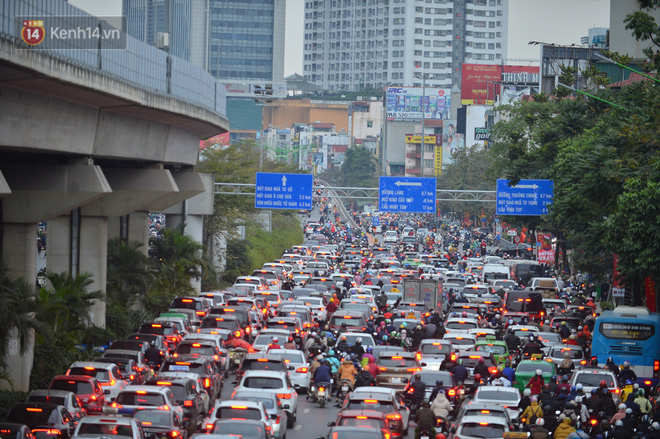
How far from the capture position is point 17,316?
26344 mm

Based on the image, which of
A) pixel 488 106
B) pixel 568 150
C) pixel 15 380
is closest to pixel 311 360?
pixel 15 380

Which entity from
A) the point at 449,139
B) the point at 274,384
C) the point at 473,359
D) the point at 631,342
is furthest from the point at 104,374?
the point at 449,139

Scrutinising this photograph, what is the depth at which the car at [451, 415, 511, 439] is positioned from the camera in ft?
63.4

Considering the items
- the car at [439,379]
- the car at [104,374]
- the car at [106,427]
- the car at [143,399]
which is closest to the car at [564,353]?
the car at [439,379]

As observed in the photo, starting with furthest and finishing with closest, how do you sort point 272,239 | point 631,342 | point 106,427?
point 272,239
point 631,342
point 106,427

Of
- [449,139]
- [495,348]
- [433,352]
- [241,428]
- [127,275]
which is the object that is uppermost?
[449,139]

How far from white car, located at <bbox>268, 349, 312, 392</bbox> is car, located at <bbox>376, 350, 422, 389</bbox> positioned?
174 centimetres

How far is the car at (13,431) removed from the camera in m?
17.1

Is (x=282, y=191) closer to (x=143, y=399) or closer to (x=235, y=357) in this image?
(x=235, y=357)

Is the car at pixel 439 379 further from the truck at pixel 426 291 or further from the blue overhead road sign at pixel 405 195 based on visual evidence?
the blue overhead road sign at pixel 405 195

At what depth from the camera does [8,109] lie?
920 inches

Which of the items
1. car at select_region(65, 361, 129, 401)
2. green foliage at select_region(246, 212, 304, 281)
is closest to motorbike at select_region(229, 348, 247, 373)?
car at select_region(65, 361, 129, 401)

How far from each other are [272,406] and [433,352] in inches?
388

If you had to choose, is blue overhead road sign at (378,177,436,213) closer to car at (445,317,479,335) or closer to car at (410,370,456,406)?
car at (445,317,479,335)
